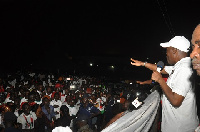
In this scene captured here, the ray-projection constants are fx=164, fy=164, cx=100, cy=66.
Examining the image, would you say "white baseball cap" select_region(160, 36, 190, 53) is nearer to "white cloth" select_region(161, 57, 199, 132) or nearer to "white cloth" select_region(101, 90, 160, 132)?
"white cloth" select_region(161, 57, 199, 132)

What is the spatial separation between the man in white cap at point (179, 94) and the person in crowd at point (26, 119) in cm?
452

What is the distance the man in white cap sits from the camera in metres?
2.02

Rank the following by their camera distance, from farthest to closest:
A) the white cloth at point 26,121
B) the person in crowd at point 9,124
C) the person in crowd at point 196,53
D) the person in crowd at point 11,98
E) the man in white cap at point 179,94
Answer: the person in crowd at point 11,98 → the white cloth at point 26,121 → the person in crowd at point 9,124 → the man in white cap at point 179,94 → the person in crowd at point 196,53

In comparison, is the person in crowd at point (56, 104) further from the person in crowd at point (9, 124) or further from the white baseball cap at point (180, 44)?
the white baseball cap at point (180, 44)

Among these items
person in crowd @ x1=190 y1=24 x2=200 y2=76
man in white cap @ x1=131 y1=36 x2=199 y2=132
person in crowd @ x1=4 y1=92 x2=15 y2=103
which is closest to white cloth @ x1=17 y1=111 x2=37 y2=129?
person in crowd @ x1=4 y1=92 x2=15 y2=103

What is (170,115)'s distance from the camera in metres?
2.23

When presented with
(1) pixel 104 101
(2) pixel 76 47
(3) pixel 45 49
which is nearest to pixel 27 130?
(1) pixel 104 101

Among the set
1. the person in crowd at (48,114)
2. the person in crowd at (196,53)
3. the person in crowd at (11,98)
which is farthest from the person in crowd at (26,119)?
the person in crowd at (196,53)

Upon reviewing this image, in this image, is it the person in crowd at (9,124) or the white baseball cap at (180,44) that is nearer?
the white baseball cap at (180,44)

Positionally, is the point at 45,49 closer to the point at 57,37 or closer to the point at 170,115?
the point at 57,37

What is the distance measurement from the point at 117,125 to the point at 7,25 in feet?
78.0

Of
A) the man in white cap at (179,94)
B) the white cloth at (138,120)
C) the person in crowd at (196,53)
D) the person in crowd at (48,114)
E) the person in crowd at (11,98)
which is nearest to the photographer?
the person in crowd at (196,53)

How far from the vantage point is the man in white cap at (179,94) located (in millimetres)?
2023

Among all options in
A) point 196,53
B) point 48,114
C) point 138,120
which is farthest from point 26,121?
point 196,53
